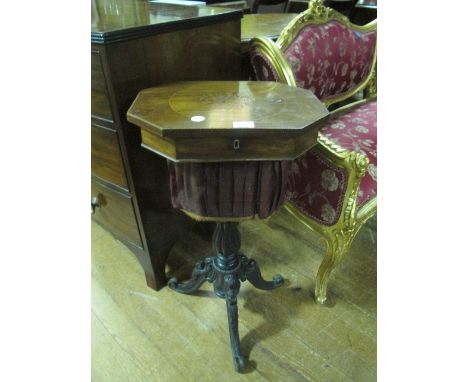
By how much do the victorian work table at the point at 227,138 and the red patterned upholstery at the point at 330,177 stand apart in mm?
256

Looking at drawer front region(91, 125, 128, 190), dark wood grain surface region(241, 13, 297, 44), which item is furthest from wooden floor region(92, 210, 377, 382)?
dark wood grain surface region(241, 13, 297, 44)

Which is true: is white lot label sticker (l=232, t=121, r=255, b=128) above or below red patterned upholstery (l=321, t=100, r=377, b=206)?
above

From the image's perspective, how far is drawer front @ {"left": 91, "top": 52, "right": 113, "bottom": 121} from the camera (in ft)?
2.93

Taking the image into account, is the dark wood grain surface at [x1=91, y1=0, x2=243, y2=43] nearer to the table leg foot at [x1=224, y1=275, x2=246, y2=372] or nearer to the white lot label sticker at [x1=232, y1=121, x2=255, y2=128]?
the white lot label sticker at [x1=232, y1=121, x2=255, y2=128]

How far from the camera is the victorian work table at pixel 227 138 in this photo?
2.38 ft

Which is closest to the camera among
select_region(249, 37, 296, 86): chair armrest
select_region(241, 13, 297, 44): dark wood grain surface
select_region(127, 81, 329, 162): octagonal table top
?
select_region(127, 81, 329, 162): octagonal table top

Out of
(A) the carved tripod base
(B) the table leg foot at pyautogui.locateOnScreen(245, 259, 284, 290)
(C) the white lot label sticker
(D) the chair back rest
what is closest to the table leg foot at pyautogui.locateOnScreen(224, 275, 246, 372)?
(A) the carved tripod base

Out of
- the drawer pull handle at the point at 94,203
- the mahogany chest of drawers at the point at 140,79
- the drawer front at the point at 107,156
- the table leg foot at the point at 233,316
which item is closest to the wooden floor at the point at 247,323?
the table leg foot at the point at 233,316

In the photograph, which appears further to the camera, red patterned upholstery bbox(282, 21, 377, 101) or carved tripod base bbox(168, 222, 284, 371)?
red patterned upholstery bbox(282, 21, 377, 101)

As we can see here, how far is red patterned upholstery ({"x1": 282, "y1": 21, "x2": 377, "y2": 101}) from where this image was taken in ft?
4.11

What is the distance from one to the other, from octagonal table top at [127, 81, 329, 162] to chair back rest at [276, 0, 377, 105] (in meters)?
0.42

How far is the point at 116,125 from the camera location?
0.97 metres

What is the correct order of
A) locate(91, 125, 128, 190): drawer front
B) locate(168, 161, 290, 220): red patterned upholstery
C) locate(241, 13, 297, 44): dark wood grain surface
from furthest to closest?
locate(241, 13, 297, 44): dark wood grain surface
locate(91, 125, 128, 190): drawer front
locate(168, 161, 290, 220): red patterned upholstery

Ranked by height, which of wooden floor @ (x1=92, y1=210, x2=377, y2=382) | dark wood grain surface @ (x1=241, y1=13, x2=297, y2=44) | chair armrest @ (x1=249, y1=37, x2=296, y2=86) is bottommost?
wooden floor @ (x1=92, y1=210, x2=377, y2=382)
